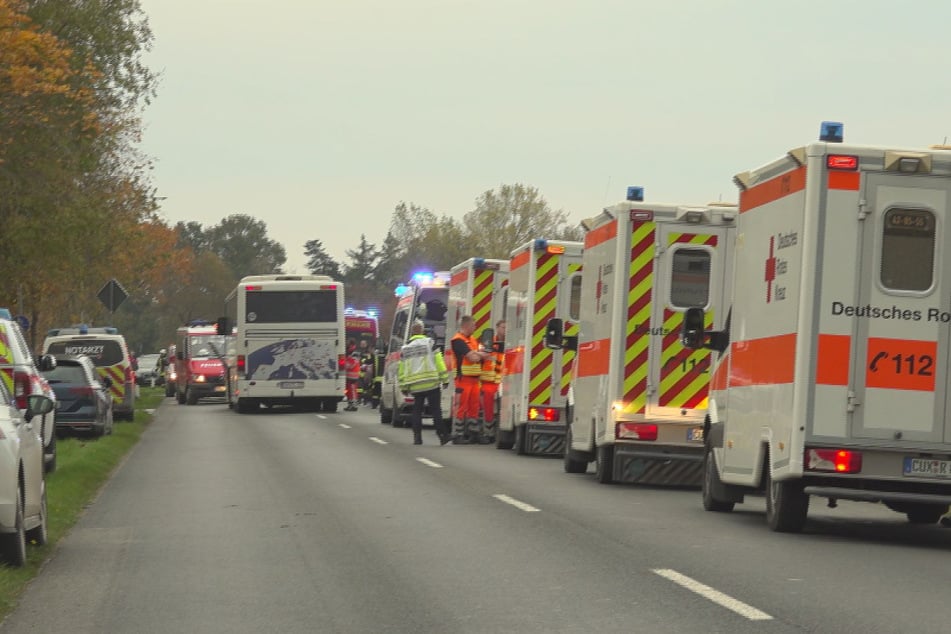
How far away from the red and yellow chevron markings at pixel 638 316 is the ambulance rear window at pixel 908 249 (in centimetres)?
599

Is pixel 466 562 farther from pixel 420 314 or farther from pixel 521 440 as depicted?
pixel 420 314

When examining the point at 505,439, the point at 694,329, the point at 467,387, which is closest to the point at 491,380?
the point at 467,387

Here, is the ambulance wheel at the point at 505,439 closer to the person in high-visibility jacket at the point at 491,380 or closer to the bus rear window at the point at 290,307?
the person in high-visibility jacket at the point at 491,380

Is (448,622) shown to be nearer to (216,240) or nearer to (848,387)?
(848,387)

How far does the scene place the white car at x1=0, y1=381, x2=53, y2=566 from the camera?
1070 centimetres

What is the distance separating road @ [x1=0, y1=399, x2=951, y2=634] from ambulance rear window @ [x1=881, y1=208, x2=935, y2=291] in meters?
1.97

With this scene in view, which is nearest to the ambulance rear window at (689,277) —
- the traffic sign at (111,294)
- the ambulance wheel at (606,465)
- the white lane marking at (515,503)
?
the ambulance wheel at (606,465)

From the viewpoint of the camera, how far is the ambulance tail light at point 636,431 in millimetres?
18766

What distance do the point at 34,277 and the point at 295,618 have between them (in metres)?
Result: 33.6

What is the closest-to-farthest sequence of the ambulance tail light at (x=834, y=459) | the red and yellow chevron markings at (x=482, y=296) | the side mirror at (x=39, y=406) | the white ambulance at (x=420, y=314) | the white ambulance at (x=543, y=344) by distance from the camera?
the side mirror at (x=39, y=406) → the ambulance tail light at (x=834, y=459) → the white ambulance at (x=543, y=344) → the red and yellow chevron markings at (x=482, y=296) → the white ambulance at (x=420, y=314)

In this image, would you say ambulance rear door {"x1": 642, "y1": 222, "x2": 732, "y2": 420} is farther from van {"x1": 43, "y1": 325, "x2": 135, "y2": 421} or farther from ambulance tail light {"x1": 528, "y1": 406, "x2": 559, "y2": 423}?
van {"x1": 43, "y1": 325, "x2": 135, "y2": 421}

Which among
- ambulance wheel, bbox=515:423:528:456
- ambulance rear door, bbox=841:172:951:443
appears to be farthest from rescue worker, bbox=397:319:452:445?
ambulance rear door, bbox=841:172:951:443

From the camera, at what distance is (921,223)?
13.0 meters

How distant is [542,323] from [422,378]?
153 inches
